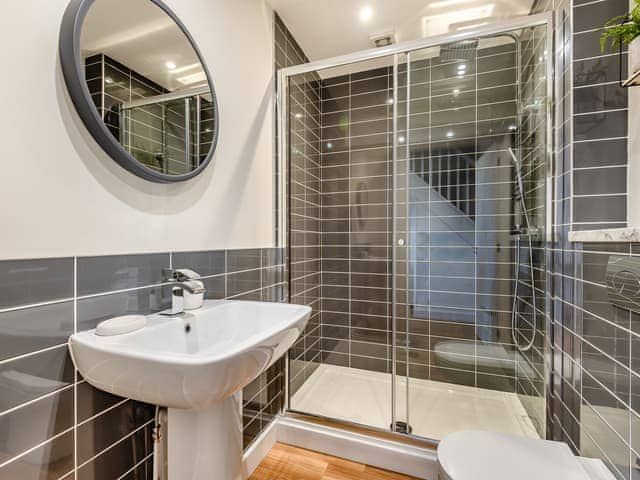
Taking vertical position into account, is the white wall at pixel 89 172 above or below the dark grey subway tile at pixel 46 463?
above

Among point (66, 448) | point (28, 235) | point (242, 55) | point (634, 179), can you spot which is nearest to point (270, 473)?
point (66, 448)

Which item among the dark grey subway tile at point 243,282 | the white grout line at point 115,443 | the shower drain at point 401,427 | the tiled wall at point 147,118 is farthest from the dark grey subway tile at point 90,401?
the shower drain at point 401,427

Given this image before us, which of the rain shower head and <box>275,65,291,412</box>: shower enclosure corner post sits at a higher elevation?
the rain shower head

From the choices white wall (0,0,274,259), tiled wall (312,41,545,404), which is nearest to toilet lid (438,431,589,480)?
tiled wall (312,41,545,404)

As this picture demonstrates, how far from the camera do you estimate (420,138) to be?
6.57 ft

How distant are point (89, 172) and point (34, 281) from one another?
1.03ft

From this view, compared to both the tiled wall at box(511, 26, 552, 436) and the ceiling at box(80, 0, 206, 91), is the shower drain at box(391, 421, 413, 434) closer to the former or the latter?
the tiled wall at box(511, 26, 552, 436)

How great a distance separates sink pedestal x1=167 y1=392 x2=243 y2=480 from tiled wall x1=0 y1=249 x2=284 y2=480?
0.17 m

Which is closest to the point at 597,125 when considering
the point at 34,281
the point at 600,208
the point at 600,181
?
the point at 600,181

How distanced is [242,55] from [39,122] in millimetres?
1082

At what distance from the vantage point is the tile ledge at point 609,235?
778 millimetres

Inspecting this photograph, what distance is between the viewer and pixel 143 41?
999mm

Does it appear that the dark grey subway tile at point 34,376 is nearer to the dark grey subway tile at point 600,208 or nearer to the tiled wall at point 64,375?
the tiled wall at point 64,375

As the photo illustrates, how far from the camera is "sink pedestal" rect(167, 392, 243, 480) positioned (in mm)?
853
